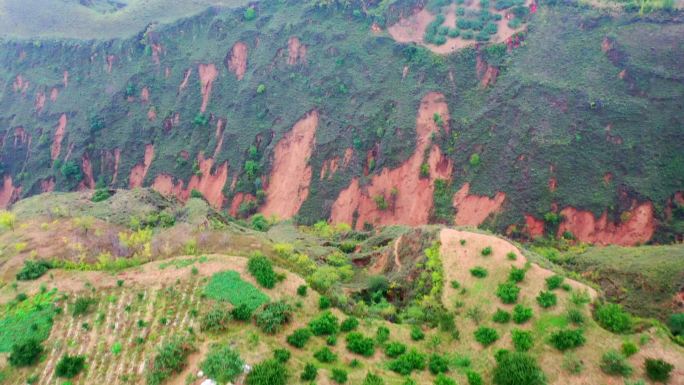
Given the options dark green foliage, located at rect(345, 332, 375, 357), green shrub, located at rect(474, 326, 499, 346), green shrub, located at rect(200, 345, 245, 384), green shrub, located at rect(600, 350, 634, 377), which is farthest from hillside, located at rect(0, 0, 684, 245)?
green shrub, located at rect(200, 345, 245, 384)

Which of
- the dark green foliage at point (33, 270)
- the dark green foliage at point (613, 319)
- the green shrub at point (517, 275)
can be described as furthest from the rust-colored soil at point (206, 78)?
the dark green foliage at point (613, 319)

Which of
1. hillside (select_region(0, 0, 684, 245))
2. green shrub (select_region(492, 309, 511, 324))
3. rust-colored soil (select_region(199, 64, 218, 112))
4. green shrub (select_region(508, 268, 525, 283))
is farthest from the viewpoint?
rust-colored soil (select_region(199, 64, 218, 112))

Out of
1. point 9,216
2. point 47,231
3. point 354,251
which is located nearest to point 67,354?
point 47,231

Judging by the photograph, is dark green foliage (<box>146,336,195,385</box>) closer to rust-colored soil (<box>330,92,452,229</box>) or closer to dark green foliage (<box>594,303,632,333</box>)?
dark green foliage (<box>594,303,632,333</box>)

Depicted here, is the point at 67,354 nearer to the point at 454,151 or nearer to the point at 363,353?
the point at 363,353

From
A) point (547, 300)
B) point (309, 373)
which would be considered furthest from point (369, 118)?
point (309, 373)

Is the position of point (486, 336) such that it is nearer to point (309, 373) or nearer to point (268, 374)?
point (309, 373)

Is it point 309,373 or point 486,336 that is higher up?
point 309,373

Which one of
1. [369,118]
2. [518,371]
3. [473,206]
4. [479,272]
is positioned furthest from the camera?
[369,118]

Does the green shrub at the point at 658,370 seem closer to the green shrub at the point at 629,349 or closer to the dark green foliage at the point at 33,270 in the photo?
the green shrub at the point at 629,349
